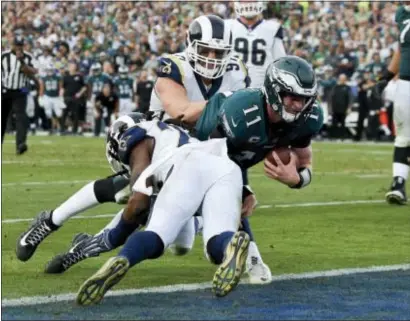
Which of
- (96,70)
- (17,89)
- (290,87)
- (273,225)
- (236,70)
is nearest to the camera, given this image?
(290,87)

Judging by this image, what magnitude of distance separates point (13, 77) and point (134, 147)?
10190 mm

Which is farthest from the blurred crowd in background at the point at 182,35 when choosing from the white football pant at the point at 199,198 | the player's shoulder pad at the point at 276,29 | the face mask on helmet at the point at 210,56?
the white football pant at the point at 199,198

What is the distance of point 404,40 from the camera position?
9.86 m

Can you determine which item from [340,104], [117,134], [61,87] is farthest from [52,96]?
[117,134]

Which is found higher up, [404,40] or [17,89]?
[404,40]

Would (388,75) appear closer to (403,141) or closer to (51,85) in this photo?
(403,141)

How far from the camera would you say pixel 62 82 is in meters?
26.2

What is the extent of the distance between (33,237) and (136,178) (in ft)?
2.98

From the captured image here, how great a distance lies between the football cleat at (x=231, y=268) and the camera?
464 cm

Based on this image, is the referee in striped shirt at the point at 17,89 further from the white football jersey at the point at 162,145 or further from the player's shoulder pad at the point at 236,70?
the white football jersey at the point at 162,145

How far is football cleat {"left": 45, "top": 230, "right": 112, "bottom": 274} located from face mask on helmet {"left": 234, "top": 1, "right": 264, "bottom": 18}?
5361mm

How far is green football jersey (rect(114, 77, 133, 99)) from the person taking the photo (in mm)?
24922

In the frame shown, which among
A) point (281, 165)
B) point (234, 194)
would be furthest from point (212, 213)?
point (281, 165)

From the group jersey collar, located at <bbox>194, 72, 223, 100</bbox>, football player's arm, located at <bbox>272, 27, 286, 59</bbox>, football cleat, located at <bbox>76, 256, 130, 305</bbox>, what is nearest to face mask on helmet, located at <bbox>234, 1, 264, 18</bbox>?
football player's arm, located at <bbox>272, 27, 286, 59</bbox>
